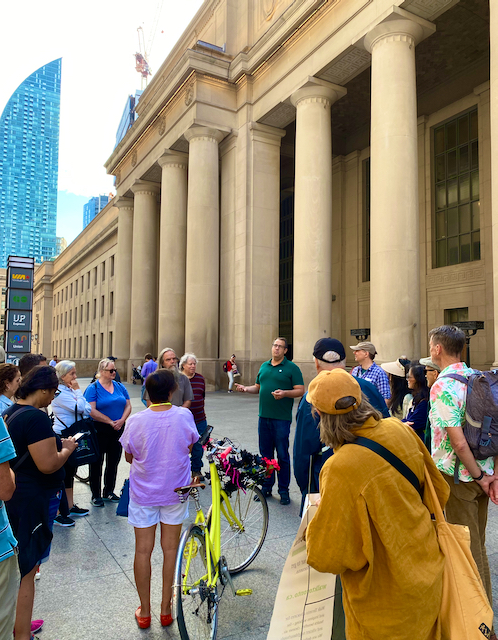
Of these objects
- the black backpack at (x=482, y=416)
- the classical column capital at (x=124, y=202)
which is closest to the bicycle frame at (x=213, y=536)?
the black backpack at (x=482, y=416)

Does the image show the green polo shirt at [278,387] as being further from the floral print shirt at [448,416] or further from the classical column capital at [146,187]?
the classical column capital at [146,187]

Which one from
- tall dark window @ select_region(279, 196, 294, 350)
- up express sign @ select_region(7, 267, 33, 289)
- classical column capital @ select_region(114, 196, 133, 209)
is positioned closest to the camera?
up express sign @ select_region(7, 267, 33, 289)

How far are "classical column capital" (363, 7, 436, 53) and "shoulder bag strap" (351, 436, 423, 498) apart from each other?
52.8 ft

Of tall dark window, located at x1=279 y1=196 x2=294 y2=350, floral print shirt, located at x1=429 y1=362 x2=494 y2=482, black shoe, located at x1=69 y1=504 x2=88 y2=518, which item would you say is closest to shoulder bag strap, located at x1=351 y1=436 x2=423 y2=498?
floral print shirt, located at x1=429 y1=362 x2=494 y2=482

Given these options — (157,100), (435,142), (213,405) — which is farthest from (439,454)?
(157,100)

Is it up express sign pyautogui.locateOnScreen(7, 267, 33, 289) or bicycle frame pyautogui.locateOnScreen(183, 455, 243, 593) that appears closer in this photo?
bicycle frame pyautogui.locateOnScreen(183, 455, 243, 593)

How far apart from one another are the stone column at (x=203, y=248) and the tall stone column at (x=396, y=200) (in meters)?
9.28

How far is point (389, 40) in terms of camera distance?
48.8 ft

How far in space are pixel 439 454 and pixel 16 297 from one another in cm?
1128

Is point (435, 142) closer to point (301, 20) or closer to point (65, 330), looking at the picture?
point (301, 20)

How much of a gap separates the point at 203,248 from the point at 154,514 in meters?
19.4

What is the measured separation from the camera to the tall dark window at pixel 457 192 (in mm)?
19406

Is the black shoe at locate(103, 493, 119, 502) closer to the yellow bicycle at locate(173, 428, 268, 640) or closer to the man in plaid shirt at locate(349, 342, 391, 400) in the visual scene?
the yellow bicycle at locate(173, 428, 268, 640)

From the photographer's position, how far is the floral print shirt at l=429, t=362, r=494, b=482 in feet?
10.8
